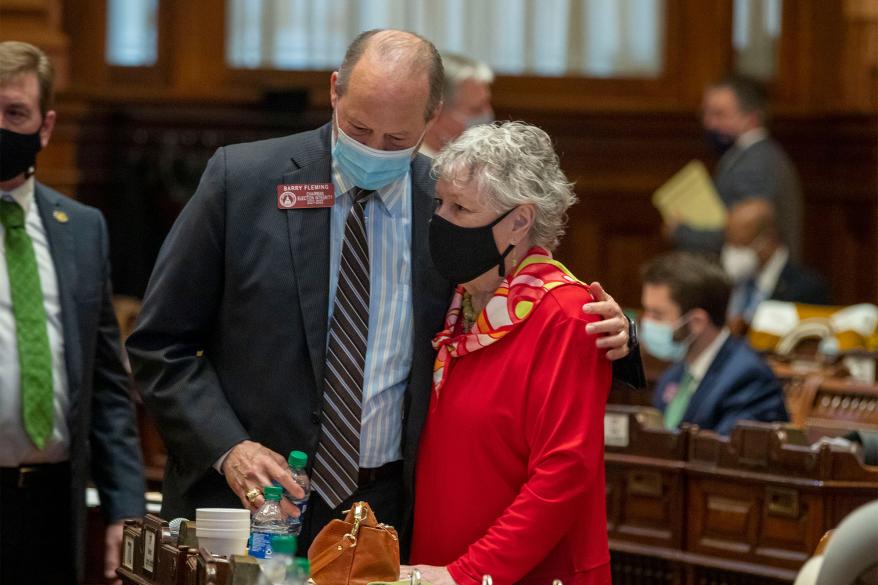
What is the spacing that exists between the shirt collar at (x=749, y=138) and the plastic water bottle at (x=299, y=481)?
217 inches

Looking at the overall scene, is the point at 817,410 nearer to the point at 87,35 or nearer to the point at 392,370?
the point at 392,370

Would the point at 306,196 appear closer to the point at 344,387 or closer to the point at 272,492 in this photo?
the point at 344,387

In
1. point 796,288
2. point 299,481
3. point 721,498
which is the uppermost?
point 299,481

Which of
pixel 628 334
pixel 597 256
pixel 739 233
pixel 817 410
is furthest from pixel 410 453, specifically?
pixel 597 256

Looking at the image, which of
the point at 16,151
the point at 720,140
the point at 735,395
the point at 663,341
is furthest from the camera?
the point at 720,140

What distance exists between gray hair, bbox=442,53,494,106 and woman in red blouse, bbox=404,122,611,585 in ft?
7.53

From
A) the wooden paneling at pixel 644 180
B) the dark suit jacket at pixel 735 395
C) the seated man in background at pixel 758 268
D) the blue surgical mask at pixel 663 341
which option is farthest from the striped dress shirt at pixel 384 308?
the wooden paneling at pixel 644 180

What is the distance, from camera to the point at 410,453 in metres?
2.92

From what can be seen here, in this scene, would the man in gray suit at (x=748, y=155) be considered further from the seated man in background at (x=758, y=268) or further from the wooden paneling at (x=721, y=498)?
the wooden paneling at (x=721, y=498)

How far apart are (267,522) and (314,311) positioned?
0.45 meters

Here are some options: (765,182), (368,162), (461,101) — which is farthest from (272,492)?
(765,182)

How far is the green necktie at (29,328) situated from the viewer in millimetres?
3551

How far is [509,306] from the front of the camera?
2.82 m

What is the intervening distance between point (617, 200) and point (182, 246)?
252 inches
